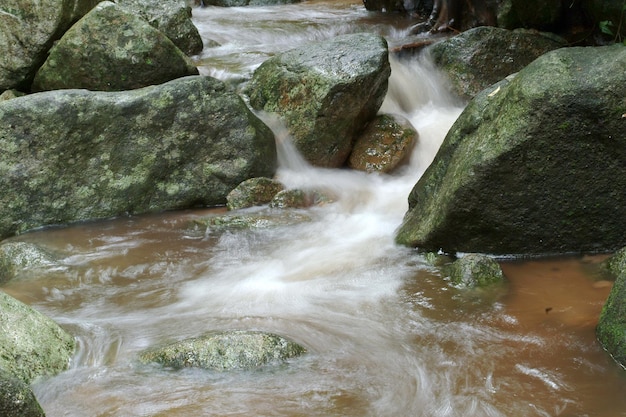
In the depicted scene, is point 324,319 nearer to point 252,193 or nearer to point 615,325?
point 615,325

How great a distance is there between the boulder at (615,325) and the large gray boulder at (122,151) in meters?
4.05

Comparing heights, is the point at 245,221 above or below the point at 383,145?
below

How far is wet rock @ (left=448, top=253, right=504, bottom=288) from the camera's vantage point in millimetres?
4750

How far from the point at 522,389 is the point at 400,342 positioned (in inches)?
31.5

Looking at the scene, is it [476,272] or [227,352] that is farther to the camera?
[476,272]

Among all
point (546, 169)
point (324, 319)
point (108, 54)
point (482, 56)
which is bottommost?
point (324, 319)

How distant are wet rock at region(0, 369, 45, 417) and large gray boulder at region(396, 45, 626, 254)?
11.0 ft

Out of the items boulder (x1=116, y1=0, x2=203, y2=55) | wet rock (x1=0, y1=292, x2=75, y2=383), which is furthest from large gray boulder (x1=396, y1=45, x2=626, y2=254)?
boulder (x1=116, y1=0, x2=203, y2=55)

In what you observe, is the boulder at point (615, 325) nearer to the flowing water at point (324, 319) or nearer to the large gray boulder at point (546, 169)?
the flowing water at point (324, 319)

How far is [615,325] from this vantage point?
3.81 meters

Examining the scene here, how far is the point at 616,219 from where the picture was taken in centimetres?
511

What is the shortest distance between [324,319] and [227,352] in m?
0.83

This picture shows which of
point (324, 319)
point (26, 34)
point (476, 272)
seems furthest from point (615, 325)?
point (26, 34)

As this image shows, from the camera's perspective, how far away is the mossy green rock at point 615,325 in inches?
147
